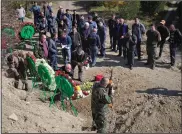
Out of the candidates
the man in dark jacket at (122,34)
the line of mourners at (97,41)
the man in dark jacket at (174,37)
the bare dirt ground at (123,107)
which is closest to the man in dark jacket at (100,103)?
the bare dirt ground at (123,107)

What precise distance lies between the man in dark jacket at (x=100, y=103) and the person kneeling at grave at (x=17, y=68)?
135 inches

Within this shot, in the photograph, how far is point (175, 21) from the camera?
21.6 metres

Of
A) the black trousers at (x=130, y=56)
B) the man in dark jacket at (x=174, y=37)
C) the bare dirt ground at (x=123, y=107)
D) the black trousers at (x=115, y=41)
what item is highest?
the man in dark jacket at (x=174, y=37)

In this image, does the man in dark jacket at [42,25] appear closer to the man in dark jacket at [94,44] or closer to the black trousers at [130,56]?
the man in dark jacket at [94,44]

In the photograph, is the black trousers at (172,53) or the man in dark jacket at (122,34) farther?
the man in dark jacket at (122,34)

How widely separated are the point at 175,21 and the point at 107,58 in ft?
25.0

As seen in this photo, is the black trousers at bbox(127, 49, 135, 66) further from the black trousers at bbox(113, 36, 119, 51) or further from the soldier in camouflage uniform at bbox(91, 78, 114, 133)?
the soldier in camouflage uniform at bbox(91, 78, 114, 133)

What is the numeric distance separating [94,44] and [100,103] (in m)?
5.20

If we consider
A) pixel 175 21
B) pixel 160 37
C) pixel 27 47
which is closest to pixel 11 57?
pixel 27 47

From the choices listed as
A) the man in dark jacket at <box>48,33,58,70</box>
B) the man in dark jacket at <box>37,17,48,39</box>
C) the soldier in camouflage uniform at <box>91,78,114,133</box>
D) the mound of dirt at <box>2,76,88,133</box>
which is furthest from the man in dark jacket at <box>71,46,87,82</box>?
the man in dark jacket at <box>37,17,48,39</box>

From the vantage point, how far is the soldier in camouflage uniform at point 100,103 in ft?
30.2

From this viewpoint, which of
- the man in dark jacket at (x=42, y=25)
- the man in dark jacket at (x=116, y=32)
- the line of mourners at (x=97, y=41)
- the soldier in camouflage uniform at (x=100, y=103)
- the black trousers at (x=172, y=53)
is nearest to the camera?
the soldier in camouflage uniform at (x=100, y=103)

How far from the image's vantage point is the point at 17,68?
12258mm

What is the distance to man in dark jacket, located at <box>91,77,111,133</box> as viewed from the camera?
9211 millimetres
